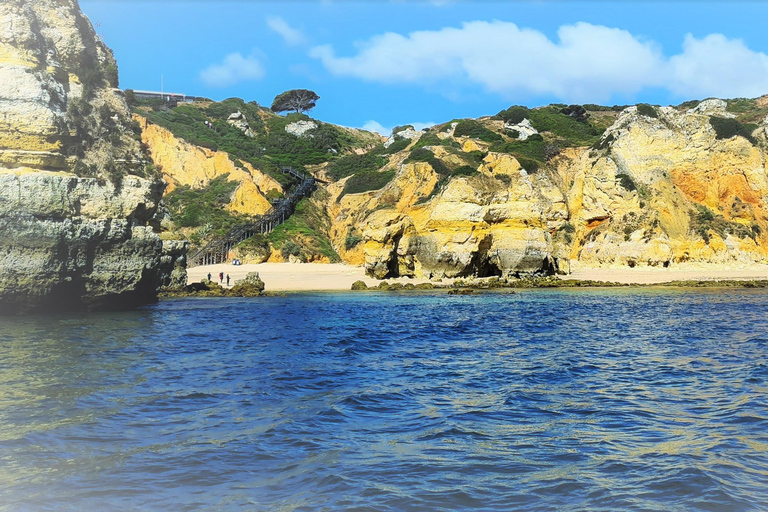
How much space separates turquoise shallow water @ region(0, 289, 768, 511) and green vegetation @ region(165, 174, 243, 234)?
37687 mm

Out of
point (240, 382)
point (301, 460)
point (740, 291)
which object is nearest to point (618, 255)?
point (740, 291)

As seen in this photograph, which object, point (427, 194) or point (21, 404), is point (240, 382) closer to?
point (21, 404)

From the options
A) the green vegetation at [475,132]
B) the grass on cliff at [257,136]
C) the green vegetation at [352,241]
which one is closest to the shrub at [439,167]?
the green vegetation at [352,241]

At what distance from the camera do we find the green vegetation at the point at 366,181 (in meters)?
67.6

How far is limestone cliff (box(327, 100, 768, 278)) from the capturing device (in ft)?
125

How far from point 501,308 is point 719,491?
66.5ft

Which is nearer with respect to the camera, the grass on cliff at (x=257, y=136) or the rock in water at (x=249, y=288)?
the rock in water at (x=249, y=288)

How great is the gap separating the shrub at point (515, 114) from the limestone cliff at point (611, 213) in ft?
116

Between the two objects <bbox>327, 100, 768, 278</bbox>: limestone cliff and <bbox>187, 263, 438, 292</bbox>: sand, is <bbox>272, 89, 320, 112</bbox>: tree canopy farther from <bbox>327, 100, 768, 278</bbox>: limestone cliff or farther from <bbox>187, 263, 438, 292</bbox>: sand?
<bbox>187, 263, 438, 292</bbox>: sand

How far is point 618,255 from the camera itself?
147ft

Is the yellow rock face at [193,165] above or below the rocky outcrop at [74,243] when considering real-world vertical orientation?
above

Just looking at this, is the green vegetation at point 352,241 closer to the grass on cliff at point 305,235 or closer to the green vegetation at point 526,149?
the grass on cliff at point 305,235

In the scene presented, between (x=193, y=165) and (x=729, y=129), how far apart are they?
52.5m

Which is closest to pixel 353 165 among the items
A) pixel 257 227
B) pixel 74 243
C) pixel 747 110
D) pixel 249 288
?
pixel 257 227
